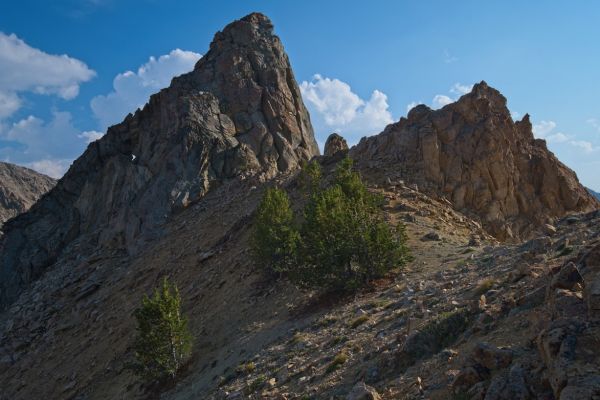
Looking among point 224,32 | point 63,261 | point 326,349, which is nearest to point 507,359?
point 326,349

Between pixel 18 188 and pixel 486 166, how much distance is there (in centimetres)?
15698

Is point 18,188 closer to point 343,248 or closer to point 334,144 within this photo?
point 334,144

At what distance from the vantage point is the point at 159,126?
61.6 meters

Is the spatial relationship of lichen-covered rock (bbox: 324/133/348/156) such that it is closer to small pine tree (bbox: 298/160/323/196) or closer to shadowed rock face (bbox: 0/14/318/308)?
shadowed rock face (bbox: 0/14/318/308)

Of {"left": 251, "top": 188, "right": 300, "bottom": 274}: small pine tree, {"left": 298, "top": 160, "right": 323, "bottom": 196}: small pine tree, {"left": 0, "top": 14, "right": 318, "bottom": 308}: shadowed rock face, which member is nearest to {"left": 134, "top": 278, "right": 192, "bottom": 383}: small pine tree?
{"left": 251, "top": 188, "right": 300, "bottom": 274}: small pine tree

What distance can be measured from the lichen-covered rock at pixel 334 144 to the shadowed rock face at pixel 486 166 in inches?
486

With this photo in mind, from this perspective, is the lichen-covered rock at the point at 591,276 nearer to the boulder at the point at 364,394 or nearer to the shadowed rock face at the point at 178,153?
the boulder at the point at 364,394

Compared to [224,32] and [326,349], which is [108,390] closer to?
[326,349]

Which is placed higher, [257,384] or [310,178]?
[310,178]

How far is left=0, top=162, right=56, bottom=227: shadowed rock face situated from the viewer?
14612 centimetres

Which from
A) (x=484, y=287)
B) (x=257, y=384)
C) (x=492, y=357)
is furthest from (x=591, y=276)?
(x=257, y=384)

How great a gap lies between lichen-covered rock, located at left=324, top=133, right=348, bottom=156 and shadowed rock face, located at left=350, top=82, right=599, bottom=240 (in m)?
12.3

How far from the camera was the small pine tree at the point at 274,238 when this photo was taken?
93.0ft

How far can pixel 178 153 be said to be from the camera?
182ft
